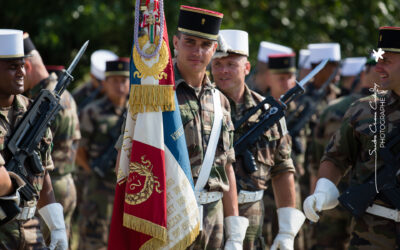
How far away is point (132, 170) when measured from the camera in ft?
16.3

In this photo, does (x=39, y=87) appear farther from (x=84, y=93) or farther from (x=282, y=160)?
(x=84, y=93)

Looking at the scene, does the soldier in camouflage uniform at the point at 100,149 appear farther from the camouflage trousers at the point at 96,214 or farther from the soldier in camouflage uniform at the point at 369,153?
the soldier in camouflage uniform at the point at 369,153

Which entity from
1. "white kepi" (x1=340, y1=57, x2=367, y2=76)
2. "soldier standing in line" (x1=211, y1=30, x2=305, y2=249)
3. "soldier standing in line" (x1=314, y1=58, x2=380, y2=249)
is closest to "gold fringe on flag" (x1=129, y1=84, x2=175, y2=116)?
"soldier standing in line" (x1=211, y1=30, x2=305, y2=249)

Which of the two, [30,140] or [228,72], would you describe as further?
[228,72]

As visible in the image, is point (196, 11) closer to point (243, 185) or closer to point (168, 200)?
point (168, 200)

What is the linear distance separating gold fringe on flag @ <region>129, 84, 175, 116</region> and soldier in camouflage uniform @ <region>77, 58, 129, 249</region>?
4.63 meters

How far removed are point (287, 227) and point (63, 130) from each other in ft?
8.12

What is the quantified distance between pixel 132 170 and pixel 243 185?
168 cm

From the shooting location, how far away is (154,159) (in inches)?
195

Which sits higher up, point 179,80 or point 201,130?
point 179,80

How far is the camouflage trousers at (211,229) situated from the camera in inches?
205

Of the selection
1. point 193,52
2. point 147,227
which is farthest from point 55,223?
point 193,52

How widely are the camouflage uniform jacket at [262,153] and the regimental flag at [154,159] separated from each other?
1.46 meters

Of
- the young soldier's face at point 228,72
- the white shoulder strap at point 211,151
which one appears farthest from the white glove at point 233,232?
the young soldier's face at point 228,72
